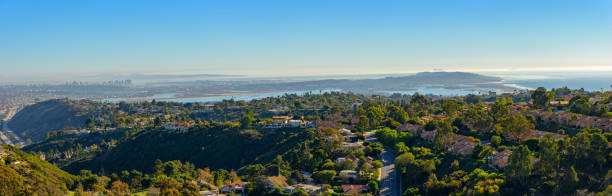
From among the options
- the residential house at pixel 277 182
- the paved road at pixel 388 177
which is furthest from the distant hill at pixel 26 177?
the paved road at pixel 388 177

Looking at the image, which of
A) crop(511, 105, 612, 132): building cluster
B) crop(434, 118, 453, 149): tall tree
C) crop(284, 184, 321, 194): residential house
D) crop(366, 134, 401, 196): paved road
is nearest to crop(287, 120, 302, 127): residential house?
crop(366, 134, 401, 196): paved road

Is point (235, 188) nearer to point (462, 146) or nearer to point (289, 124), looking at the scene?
point (462, 146)

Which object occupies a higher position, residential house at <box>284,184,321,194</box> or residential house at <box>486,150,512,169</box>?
residential house at <box>486,150,512,169</box>

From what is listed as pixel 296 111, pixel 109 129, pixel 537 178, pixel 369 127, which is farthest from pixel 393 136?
pixel 109 129

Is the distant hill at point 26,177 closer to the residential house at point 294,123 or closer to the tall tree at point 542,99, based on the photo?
the residential house at point 294,123

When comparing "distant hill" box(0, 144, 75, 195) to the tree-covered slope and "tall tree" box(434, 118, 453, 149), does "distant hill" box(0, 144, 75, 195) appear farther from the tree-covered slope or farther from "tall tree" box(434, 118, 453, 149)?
"tall tree" box(434, 118, 453, 149)

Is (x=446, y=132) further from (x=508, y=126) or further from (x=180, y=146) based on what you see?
(x=180, y=146)

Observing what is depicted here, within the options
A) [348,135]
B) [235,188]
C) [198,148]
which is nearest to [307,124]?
[348,135]
